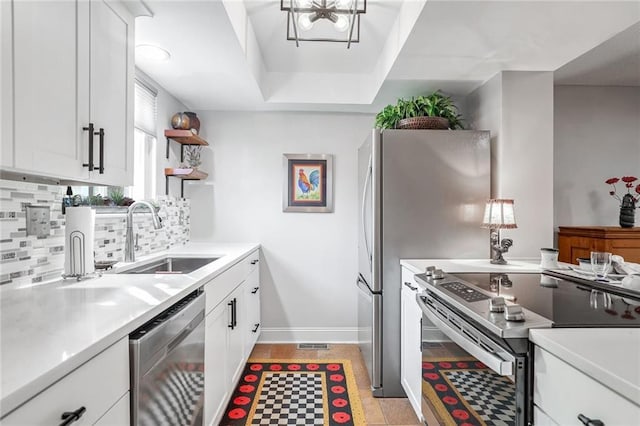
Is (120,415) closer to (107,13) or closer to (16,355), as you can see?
(16,355)

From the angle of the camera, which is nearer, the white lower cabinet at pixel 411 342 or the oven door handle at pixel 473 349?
the oven door handle at pixel 473 349

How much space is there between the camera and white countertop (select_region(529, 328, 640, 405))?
27.0 inches

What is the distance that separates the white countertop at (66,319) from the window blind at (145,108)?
128 centimetres

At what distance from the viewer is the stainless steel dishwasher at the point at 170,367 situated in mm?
960

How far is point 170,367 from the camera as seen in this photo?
1170mm

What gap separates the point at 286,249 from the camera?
325cm

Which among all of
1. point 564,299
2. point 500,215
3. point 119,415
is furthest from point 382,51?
point 119,415

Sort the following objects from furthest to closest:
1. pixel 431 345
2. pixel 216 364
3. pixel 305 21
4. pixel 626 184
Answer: pixel 626 184 → pixel 305 21 → pixel 216 364 → pixel 431 345

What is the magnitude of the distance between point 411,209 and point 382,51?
4.18 ft

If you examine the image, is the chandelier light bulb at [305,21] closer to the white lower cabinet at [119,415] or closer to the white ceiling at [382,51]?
the white ceiling at [382,51]

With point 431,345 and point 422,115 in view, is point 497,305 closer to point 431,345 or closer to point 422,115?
point 431,345

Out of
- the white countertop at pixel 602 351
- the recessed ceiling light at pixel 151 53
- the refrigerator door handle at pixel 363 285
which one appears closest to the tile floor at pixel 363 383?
the refrigerator door handle at pixel 363 285

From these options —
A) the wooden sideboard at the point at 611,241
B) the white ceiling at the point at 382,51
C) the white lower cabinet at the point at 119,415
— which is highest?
the white ceiling at the point at 382,51

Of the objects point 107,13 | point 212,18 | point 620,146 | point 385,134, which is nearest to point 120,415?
point 107,13
